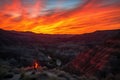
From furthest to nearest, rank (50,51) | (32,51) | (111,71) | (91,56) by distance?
(50,51)
(32,51)
(91,56)
(111,71)

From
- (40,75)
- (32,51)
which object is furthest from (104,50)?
(32,51)

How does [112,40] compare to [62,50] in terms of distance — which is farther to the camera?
[62,50]

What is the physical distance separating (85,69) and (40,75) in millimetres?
16734

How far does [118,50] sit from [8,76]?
55.0 ft

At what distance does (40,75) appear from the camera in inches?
885

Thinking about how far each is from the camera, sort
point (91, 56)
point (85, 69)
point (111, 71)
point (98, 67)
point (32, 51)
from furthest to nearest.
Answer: point (32, 51)
point (91, 56)
point (85, 69)
point (98, 67)
point (111, 71)

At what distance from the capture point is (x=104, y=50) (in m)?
39.3

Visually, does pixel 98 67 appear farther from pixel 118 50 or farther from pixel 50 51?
pixel 50 51

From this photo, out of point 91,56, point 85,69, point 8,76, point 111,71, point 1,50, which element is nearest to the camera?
point 8,76

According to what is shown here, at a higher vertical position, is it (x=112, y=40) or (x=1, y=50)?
(x=112, y=40)

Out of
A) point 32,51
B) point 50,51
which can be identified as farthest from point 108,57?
point 50,51

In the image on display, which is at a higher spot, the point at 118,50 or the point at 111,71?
the point at 118,50

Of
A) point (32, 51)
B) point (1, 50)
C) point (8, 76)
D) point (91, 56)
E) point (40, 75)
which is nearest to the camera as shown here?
point (40, 75)

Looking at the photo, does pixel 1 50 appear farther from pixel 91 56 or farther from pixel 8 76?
pixel 8 76
